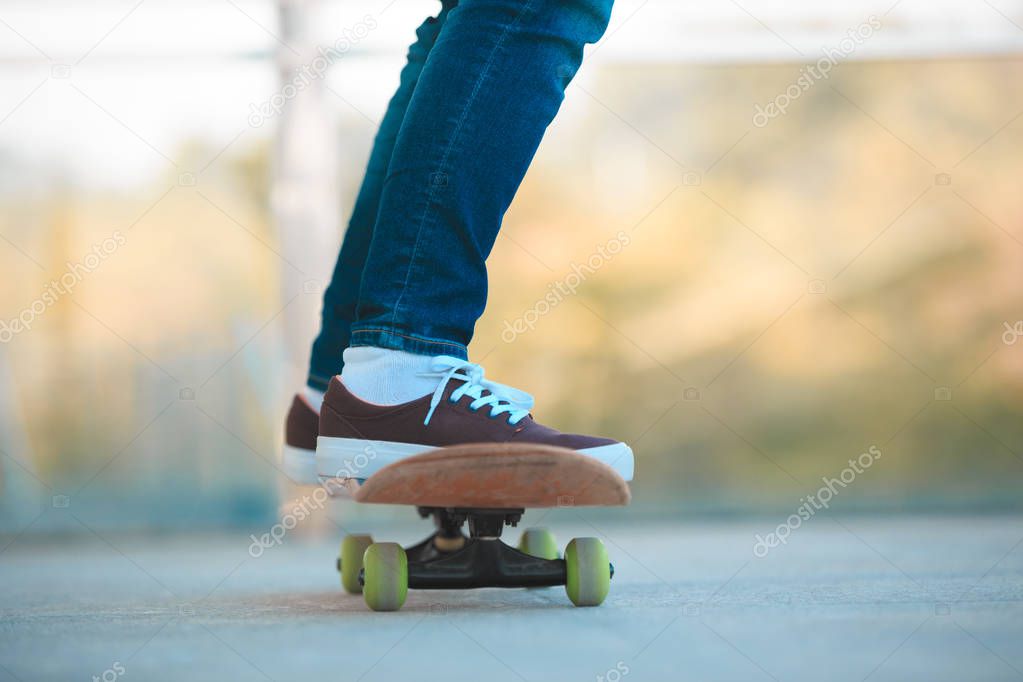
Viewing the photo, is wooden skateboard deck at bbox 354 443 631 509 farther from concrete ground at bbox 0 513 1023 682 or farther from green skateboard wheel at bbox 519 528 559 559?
green skateboard wheel at bbox 519 528 559 559

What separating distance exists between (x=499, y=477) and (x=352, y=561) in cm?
47

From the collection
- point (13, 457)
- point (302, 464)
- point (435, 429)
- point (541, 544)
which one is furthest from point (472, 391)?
point (13, 457)

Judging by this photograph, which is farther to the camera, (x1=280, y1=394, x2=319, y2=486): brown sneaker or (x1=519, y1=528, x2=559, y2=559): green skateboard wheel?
(x1=519, y1=528, x2=559, y2=559): green skateboard wheel

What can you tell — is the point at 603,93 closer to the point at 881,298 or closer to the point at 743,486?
the point at 881,298

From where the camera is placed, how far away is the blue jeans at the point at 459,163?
99 cm

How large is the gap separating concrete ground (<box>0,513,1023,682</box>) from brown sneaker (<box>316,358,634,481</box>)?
16 centimetres

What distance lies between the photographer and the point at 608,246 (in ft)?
9.84

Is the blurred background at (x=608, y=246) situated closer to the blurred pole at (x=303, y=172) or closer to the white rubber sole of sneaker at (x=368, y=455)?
the blurred pole at (x=303, y=172)

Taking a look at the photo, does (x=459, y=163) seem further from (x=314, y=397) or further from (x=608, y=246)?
(x=608, y=246)

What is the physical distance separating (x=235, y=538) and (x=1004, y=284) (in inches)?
92.3

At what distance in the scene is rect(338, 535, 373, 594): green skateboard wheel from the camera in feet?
4.40

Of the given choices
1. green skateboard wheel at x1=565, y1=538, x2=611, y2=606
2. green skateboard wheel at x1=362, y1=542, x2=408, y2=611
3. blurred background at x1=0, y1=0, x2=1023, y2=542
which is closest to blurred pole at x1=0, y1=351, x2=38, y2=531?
blurred background at x1=0, y1=0, x2=1023, y2=542

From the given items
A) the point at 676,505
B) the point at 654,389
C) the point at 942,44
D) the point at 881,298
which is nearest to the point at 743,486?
the point at 676,505

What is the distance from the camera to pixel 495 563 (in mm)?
1174
